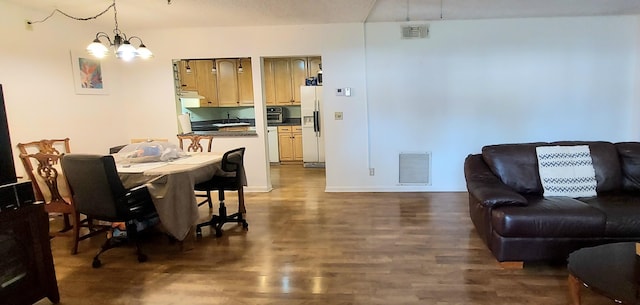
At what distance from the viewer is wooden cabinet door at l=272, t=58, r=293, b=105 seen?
7.33 meters

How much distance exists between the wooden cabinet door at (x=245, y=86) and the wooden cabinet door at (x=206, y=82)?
496 millimetres

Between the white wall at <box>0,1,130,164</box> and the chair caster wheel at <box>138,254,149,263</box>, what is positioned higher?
the white wall at <box>0,1,130,164</box>

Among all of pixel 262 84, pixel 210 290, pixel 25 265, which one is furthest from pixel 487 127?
pixel 25 265

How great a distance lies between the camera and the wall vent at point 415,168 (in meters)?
4.93

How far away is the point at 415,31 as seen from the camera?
185 inches

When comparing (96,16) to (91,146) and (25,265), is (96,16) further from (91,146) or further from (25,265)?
(25,265)

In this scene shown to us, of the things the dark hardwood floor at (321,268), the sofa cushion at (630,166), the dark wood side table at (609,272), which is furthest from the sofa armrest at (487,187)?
the sofa cushion at (630,166)

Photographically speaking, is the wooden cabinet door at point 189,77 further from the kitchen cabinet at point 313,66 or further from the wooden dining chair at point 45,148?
the wooden dining chair at point 45,148

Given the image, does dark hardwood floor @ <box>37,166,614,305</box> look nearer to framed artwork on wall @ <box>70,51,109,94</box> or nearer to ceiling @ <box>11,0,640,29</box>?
framed artwork on wall @ <box>70,51,109,94</box>

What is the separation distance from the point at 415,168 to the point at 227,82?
4.32 m

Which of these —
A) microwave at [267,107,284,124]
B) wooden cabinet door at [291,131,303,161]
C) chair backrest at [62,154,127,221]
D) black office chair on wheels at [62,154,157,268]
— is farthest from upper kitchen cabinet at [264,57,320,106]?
chair backrest at [62,154,127,221]

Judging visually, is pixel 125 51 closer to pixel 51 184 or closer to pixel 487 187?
pixel 51 184

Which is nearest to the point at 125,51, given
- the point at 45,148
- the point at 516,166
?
the point at 45,148

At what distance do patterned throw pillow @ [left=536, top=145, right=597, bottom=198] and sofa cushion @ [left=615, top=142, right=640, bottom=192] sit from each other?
31 centimetres
